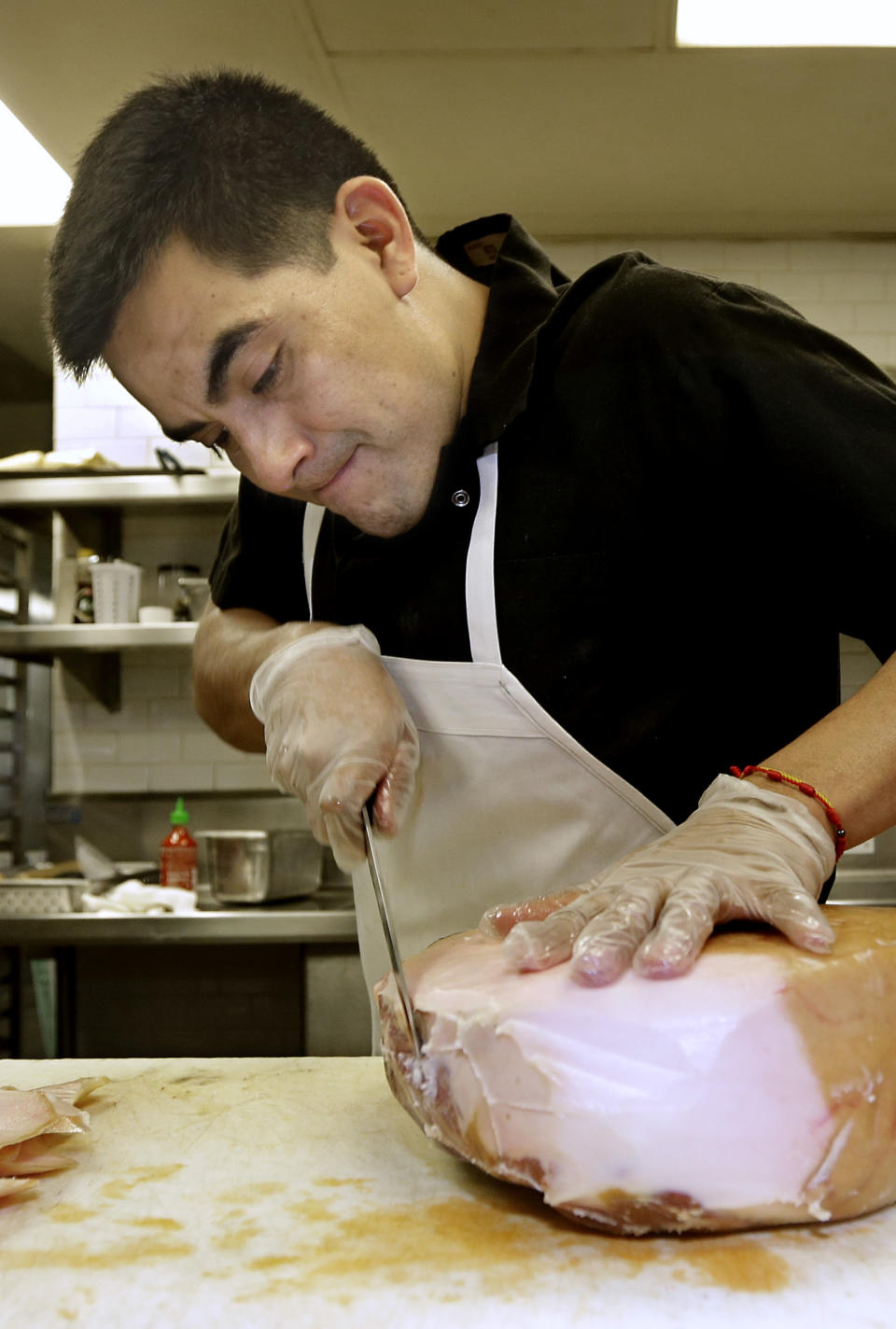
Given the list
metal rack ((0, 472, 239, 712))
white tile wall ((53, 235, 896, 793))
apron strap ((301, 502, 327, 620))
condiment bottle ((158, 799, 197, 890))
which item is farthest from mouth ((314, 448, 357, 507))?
white tile wall ((53, 235, 896, 793))

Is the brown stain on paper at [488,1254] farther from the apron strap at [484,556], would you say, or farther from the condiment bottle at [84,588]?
the condiment bottle at [84,588]

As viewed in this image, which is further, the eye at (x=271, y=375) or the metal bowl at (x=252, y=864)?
the metal bowl at (x=252, y=864)

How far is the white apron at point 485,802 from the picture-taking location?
1.32 m

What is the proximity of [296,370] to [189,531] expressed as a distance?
9.28 ft

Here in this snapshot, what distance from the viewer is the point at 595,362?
1265 millimetres

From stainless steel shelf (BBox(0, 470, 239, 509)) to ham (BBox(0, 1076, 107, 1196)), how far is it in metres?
2.54

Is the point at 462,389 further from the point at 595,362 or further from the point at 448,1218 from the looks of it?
the point at 448,1218

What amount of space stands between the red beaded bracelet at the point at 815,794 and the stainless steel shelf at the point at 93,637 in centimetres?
250

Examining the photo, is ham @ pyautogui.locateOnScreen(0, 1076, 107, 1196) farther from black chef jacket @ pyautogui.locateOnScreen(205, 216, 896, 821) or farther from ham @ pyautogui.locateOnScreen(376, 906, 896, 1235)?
black chef jacket @ pyautogui.locateOnScreen(205, 216, 896, 821)

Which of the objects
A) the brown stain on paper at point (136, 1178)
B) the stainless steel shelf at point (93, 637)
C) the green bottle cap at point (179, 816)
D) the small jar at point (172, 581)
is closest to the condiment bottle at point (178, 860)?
the green bottle cap at point (179, 816)

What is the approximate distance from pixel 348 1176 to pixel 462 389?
0.84 metres

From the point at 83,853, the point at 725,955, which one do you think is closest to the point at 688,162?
the point at 83,853

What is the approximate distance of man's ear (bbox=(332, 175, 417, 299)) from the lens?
1.20 m

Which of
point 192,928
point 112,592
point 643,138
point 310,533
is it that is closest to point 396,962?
point 310,533
